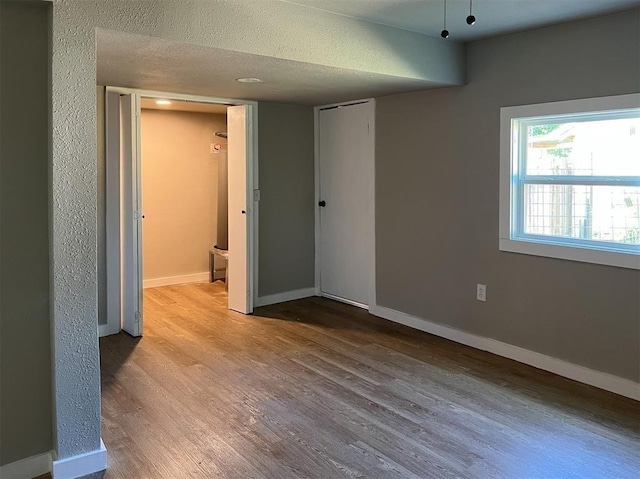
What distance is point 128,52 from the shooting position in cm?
303

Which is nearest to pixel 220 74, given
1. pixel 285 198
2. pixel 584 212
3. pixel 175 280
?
pixel 285 198

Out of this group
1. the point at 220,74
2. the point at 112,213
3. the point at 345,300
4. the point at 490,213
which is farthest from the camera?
the point at 345,300

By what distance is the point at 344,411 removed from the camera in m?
3.13

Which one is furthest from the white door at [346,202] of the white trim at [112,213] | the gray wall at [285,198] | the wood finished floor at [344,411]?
the white trim at [112,213]

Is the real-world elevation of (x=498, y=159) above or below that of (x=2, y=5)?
below

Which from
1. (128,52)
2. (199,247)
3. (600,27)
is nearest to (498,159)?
(600,27)

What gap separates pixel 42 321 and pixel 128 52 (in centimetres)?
150

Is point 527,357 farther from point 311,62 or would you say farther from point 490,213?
point 311,62

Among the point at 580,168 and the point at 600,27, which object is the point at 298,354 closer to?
the point at 580,168

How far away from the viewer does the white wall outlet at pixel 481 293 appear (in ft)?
13.7

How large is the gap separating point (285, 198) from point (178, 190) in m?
1.65

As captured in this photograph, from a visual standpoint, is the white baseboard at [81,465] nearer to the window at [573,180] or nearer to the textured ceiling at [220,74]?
the textured ceiling at [220,74]

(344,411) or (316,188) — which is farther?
(316,188)

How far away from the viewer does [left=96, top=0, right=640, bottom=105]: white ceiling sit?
3.04 meters
